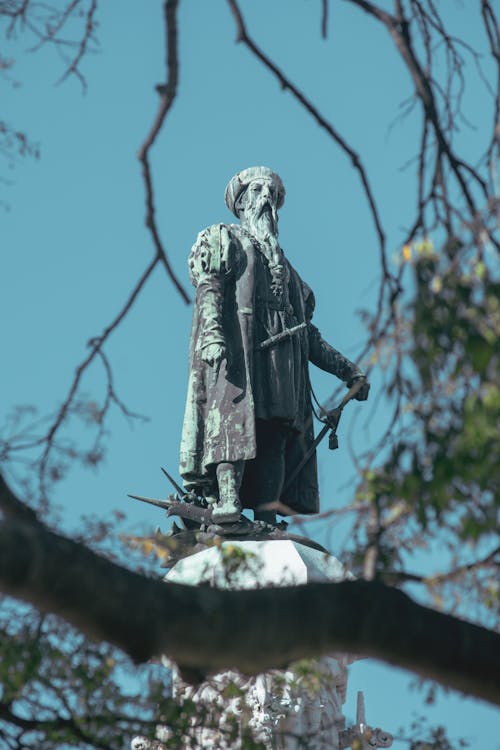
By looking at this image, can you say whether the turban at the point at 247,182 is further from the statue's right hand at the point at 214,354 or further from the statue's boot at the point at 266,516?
the statue's boot at the point at 266,516

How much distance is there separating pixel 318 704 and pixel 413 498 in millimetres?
4772

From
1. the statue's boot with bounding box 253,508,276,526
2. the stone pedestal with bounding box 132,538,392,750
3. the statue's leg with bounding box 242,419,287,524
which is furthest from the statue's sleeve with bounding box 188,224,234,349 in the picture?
the stone pedestal with bounding box 132,538,392,750

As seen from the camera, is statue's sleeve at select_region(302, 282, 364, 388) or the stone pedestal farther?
statue's sleeve at select_region(302, 282, 364, 388)

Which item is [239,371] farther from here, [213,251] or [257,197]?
[257,197]

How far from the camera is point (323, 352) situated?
13.4 metres

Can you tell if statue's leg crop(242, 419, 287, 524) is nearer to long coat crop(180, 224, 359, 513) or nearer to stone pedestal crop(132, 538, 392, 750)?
long coat crop(180, 224, 359, 513)

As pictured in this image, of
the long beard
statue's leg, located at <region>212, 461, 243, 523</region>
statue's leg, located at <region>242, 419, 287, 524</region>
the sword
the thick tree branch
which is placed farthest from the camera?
the long beard

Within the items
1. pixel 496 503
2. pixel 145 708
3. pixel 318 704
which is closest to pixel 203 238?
pixel 318 704

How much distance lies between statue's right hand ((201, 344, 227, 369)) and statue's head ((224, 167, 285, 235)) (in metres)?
1.40

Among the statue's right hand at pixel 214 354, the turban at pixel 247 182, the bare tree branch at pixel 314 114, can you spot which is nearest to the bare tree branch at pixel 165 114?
the bare tree branch at pixel 314 114

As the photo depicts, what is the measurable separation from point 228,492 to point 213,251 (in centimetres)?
187

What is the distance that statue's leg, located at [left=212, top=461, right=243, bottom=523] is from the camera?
12117 mm

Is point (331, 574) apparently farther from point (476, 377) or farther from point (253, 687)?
point (476, 377)

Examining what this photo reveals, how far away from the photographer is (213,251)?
501 inches
